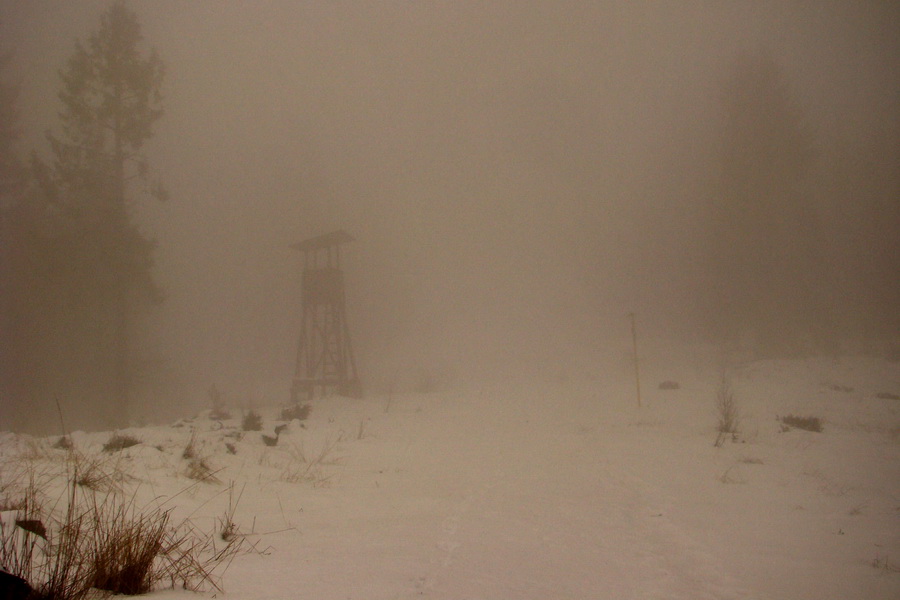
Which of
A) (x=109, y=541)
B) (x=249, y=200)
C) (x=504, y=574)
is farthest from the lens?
(x=249, y=200)

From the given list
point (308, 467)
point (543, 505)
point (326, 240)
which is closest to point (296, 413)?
point (308, 467)

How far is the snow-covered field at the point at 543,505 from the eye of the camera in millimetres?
3268

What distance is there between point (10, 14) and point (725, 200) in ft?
122

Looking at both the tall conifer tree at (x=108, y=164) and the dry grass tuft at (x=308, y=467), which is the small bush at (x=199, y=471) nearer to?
the dry grass tuft at (x=308, y=467)

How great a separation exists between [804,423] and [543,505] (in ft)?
29.0

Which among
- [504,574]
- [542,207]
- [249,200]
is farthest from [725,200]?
[249,200]

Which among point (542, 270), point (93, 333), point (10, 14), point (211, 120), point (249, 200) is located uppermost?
point (211, 120)

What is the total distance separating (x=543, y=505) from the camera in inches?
220

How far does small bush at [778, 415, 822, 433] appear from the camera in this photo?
10.8 m

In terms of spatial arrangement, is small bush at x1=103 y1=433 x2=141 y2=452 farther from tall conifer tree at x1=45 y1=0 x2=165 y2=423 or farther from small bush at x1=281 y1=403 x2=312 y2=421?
tall conifer tree at x1=45 y1=0 x2=165 y2=423

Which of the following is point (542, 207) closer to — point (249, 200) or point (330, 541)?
point (249, 200)

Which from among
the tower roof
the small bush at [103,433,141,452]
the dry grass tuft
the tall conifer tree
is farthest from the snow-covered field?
the tower roof

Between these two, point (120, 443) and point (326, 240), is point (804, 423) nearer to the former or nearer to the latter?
point (120, 443)

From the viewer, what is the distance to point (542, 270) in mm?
58406
